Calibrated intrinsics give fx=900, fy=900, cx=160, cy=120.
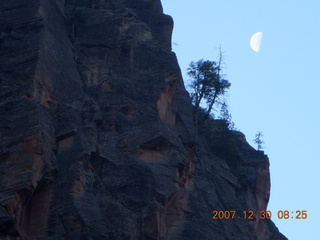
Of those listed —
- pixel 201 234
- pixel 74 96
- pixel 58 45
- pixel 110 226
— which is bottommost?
pixel 110 226

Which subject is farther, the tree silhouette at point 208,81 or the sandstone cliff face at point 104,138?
the tree silhouette at point 208,81

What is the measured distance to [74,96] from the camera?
49781mm

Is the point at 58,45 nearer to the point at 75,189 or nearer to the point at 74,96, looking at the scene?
the point at 74,96

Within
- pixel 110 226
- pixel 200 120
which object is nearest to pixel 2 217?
pixel 110 226

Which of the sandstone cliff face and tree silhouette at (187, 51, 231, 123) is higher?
tree silhouette at (187, 51, 231, 123)

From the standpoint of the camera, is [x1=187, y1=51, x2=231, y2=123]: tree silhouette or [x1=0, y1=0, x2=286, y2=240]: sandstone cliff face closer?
[x1=0, y1=0, x2=286, y2=240]: sandstone cliff face

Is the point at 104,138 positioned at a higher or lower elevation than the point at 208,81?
lower

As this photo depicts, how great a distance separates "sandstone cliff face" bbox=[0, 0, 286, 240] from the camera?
140ft

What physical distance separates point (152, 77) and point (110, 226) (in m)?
13.8

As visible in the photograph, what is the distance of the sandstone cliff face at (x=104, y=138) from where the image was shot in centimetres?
4262

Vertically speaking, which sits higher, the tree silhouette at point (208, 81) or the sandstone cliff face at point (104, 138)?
the tree silhouette at point (208, 81)

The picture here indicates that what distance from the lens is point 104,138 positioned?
49562 mm

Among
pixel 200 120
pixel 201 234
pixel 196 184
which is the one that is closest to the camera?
pixel 201 234

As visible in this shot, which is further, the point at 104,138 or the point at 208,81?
the point at 208,81
